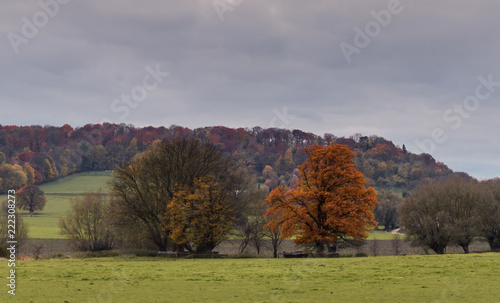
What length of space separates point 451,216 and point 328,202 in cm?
3091

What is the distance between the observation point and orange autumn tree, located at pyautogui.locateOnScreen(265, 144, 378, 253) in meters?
47.2

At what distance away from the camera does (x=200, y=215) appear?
172ft

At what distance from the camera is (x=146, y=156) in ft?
197

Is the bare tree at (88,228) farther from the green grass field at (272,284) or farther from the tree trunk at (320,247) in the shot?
the green grass field at (272,284)

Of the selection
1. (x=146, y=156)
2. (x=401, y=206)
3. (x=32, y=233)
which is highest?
(x=146, y=156)

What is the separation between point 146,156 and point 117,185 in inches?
231

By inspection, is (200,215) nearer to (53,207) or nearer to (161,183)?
(161,183)

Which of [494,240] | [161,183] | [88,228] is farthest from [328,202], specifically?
[88,228]

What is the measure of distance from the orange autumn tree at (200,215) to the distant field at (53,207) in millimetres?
16828

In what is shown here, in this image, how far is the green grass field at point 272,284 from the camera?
66.1 ft

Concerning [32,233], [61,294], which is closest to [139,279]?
[61,294]

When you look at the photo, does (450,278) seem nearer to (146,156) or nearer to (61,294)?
(61,294)

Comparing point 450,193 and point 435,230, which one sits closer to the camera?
point 435,230

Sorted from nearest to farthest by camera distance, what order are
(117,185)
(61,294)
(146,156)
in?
(61,294) < (117,185) < (146,156)
